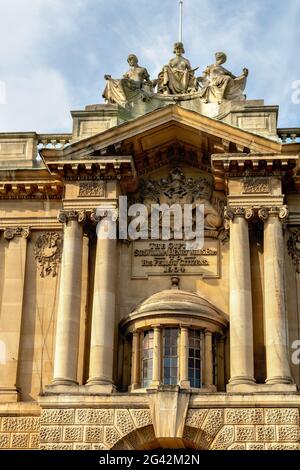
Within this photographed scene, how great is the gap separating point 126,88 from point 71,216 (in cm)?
546

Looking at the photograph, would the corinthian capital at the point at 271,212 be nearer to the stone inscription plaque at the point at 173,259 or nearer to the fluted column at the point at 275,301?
the fluted column at the point at 275,301

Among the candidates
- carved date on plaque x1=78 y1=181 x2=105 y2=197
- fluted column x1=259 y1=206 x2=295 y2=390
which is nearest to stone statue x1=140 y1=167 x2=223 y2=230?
carved date on plaque x1=78 y1=181 x2=105 y2=197

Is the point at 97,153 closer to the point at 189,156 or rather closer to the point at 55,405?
the point at 189,156

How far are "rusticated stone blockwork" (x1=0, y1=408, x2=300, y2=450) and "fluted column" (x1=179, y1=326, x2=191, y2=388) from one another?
1.14 m

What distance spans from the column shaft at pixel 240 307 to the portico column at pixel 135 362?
116 inches

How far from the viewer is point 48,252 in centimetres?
3145

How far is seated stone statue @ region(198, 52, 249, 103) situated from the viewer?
32.2 m

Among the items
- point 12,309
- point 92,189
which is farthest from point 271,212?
point 12,309

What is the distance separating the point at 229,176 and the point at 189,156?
7.95 ft

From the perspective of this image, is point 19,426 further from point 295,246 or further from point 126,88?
point 126,88

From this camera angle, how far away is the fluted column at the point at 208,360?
28484 millimetres

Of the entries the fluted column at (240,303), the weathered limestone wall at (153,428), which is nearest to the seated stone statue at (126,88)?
the fluted column at (240,303)

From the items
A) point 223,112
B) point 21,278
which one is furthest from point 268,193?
point 21,278

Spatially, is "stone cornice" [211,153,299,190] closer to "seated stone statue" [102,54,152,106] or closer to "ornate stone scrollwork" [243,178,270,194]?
"ornate stone scrollwork" [243,178,270,194]
